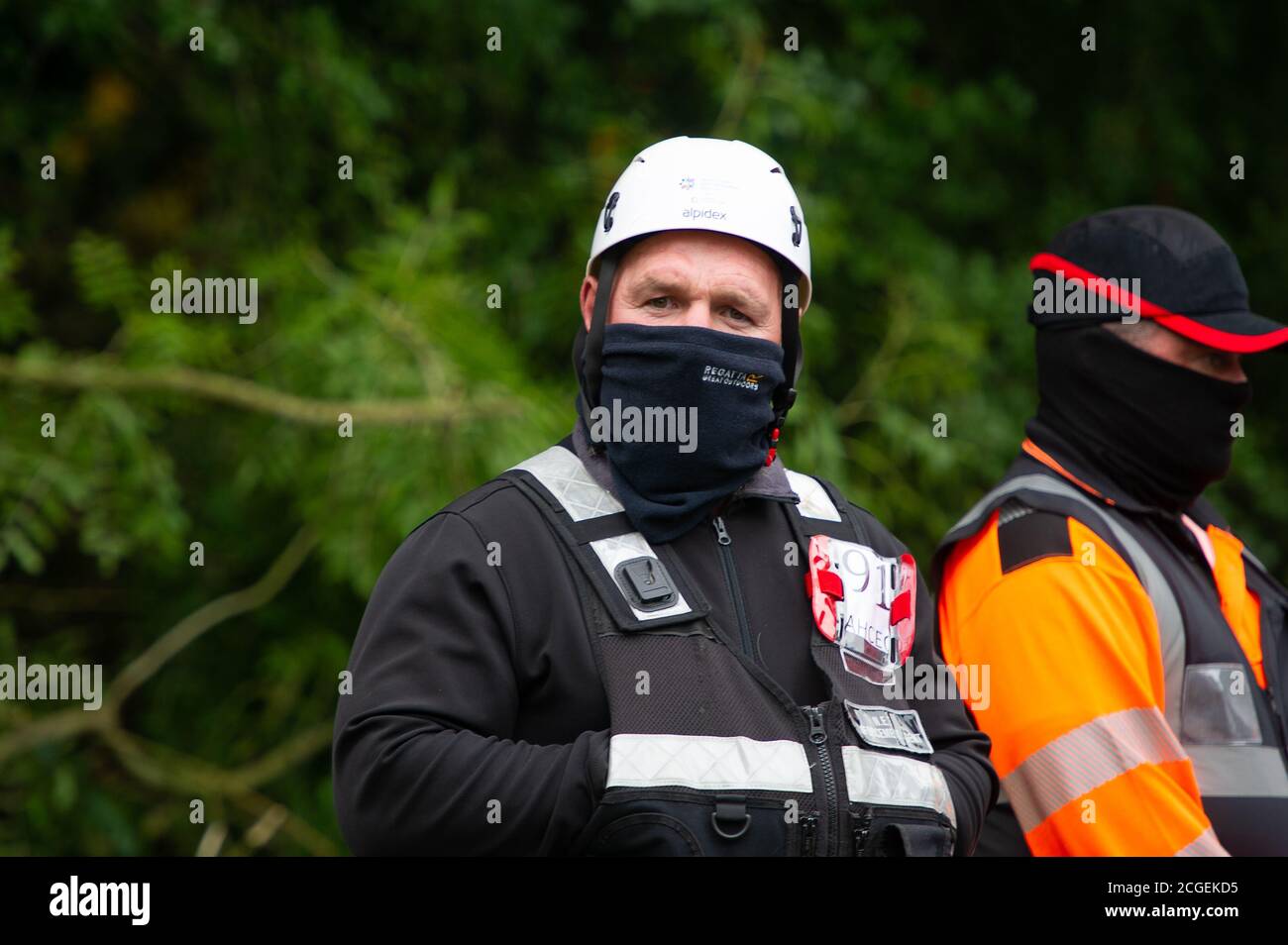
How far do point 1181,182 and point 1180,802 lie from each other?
5.15 metres

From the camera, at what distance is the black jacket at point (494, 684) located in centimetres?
199

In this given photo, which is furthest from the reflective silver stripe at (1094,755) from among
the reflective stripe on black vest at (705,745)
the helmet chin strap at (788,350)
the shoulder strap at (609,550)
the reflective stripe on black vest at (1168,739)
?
the shoulder strap at (609,550)

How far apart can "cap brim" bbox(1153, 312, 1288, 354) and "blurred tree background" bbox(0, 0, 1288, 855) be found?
2.12 metres

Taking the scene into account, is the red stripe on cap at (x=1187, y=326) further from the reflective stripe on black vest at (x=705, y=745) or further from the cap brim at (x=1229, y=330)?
the reflective stripe on black vest at (x=705, y=745)

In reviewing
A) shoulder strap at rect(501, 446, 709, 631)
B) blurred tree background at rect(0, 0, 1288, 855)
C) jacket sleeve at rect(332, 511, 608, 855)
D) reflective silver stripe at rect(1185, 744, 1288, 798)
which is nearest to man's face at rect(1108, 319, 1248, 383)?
reflective silver stripe at rect(1185, 744, 1288, 798)

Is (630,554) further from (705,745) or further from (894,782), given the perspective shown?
(894,782)

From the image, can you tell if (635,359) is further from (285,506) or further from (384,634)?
(285,506)

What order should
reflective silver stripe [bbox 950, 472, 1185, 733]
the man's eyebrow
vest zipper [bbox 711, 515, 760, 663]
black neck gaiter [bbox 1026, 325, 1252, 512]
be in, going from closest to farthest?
vest zipper [bbox 711, 515, 760, 663], the man's eyebrow, reflective silver stripe [bbox 950, 472, 1185, 733], black neck gaiter [bbox 1026, 325, 1252, 512]

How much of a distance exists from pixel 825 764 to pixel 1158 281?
5.21 feet

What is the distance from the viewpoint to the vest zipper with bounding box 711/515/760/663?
2.22 m

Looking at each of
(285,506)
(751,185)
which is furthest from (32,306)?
(751,185)

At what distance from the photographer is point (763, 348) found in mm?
2424

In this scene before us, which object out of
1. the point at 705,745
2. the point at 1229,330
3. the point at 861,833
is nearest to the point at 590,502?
the point at 705,745

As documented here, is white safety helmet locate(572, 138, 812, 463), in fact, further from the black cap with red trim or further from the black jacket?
the black cap with red trim
